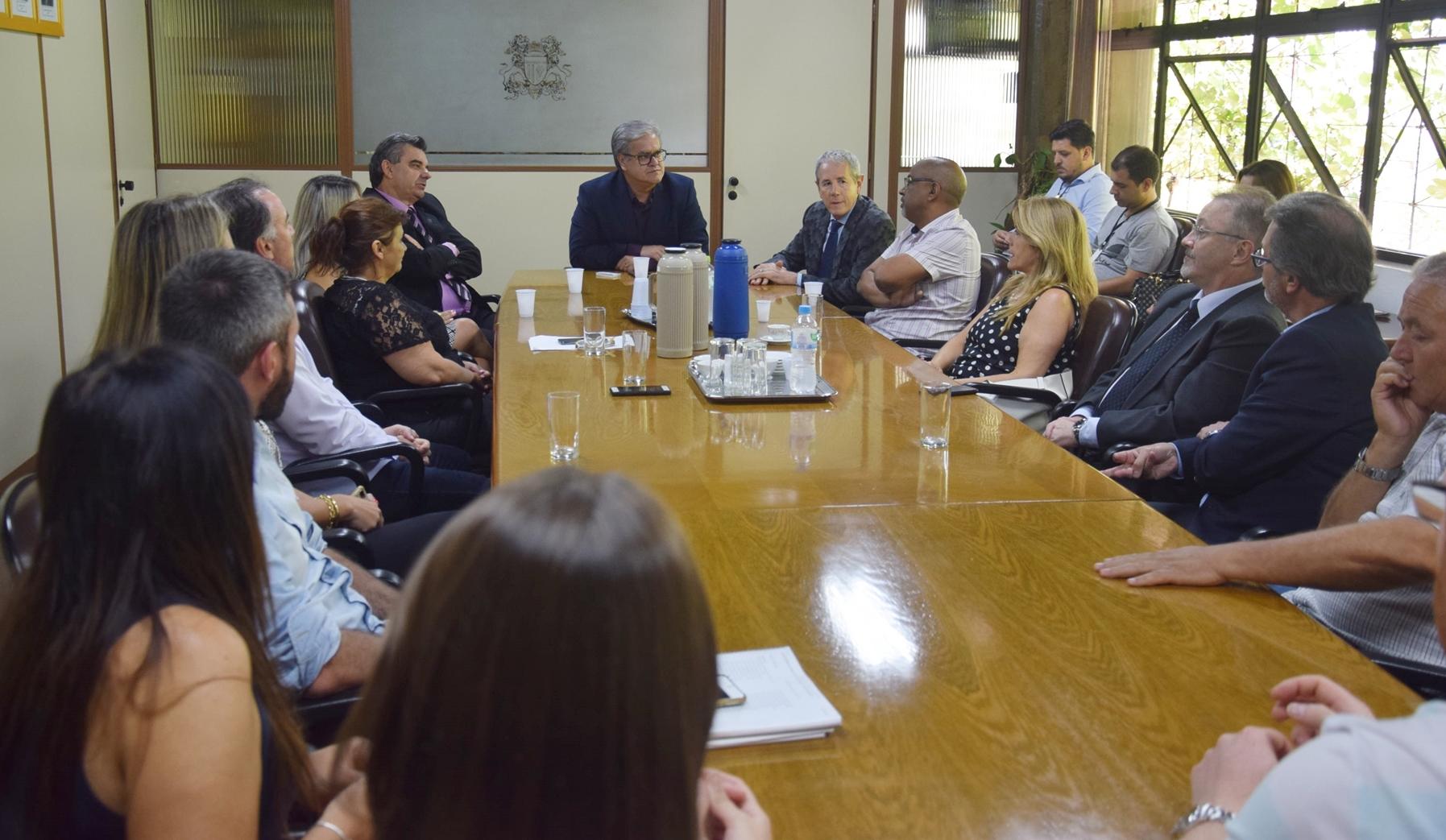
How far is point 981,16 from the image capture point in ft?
24.7

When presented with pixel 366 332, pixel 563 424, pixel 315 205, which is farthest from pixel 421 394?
pixel 563 424

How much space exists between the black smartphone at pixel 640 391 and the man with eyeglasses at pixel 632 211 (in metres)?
2.47

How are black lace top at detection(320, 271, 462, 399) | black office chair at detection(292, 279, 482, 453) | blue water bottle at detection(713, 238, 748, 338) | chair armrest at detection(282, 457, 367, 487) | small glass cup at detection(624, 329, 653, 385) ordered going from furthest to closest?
blue water bottle at detection(713, 238, 748, 338), black lace top at detection(320, 271, 462, 399), black office chair at detection(292, 279, 482, 453), small glass cup at detection(624, 329, 653, 385), chair armrest at detection(282, 457, 367, 487)

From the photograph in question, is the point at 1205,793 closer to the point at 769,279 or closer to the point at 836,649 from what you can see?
the point at 836,649

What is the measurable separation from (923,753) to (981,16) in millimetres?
6960

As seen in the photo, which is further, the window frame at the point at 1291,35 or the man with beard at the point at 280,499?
the window frame at the point at 1291,35

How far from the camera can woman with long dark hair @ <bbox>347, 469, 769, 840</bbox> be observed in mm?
731

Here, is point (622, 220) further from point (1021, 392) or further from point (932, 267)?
point (1021, 392)

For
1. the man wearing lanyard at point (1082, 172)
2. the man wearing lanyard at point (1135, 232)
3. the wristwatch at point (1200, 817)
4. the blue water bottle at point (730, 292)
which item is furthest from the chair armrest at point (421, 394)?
the man wearing lanyard at point (1082, 172)

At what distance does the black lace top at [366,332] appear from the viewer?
3.38m

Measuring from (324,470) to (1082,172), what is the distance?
4796mm

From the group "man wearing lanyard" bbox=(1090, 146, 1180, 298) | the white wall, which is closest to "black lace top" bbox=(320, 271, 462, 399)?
"man wearing lanyard" bbox=(1090, 146, 1180, 298)

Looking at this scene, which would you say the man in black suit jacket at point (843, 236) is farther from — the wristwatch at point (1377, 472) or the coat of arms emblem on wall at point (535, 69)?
the wristwatch at point (1377, 472)

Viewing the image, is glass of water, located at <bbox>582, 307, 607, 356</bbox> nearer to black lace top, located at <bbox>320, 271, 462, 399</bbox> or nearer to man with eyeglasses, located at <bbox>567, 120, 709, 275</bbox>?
black lace top, located at <bbox>320, 271, 462, 399</bbox>
